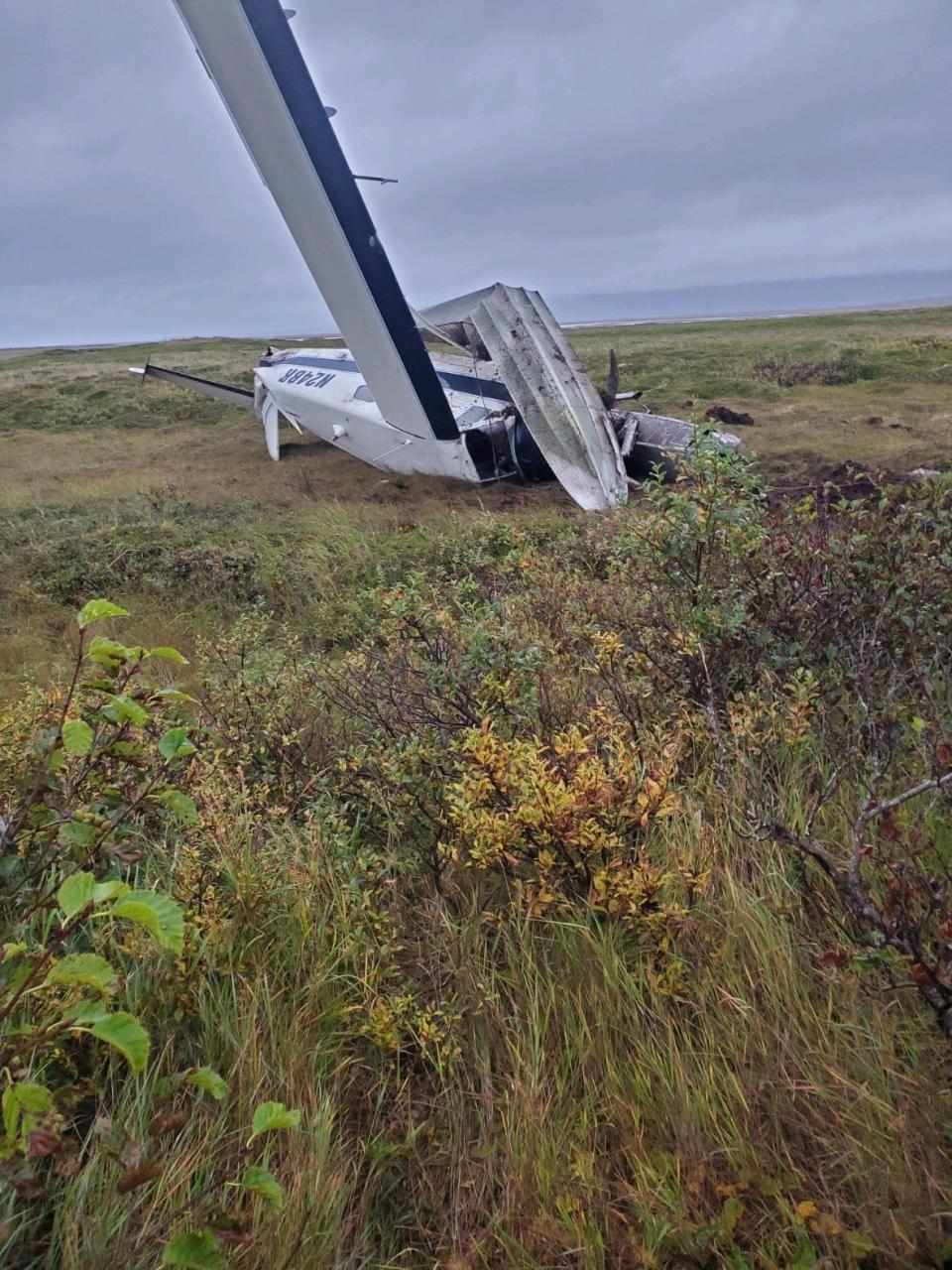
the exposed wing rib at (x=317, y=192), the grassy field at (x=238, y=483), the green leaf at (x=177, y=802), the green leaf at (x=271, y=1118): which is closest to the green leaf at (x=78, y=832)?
the green leaf at (x=177, y=802)

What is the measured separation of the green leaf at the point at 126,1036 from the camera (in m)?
1.16

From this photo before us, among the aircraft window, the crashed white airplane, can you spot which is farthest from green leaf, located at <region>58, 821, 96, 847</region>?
the aircraft window

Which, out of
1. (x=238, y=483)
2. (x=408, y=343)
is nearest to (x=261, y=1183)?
(x=408, y=343)

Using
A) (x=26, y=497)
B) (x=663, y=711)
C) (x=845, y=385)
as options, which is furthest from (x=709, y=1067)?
(x=845, y=385)

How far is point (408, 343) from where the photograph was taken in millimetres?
10891

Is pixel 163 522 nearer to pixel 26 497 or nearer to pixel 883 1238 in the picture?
pixel 26 497

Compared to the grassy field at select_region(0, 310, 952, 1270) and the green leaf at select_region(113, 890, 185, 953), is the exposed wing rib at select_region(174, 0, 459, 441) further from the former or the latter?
the green leaf at select_region(113, 890, 185, 953)

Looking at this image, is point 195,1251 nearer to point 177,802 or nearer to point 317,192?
point 177,802

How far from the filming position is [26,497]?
12.0m

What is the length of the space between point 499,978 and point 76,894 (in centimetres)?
122

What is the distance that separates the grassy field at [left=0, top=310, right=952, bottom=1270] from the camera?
150 cm

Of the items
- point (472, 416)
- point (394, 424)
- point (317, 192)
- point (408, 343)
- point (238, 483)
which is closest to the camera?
point (317, 192)

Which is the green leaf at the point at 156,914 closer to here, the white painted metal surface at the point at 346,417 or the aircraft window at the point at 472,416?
the white painted metal surface at the point at 346,417

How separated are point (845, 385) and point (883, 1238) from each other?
64.8ft
